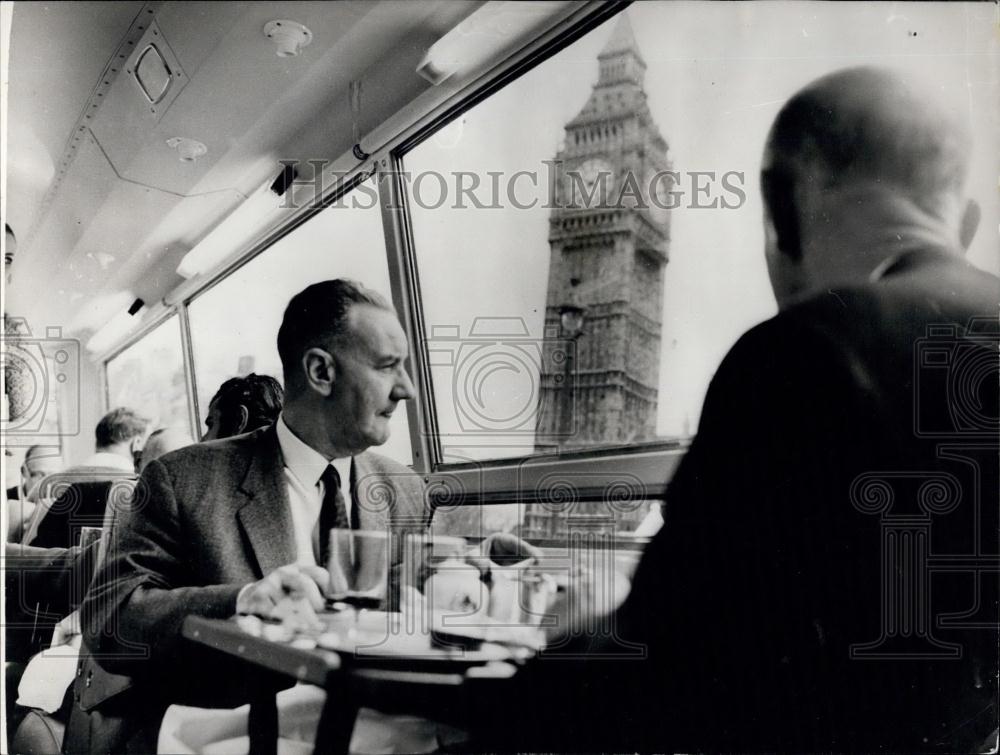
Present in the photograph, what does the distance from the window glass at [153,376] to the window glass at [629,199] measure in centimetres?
60

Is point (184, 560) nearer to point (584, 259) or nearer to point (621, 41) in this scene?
point (584, 259)

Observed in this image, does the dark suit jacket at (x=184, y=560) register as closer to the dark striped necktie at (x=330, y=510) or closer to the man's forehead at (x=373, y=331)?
the dark striped necktie at (x=330, y=510)

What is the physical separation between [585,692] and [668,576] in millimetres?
322

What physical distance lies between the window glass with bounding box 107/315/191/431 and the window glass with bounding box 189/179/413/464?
0.05 metres

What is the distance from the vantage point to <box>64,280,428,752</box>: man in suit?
6.18 ft

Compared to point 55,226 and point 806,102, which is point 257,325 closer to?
Answer: point 55,226

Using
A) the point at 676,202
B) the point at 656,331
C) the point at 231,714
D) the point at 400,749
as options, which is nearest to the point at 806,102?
the point at 676,202

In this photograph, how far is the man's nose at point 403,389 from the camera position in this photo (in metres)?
1.94

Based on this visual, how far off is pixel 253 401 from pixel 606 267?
2.84 feet

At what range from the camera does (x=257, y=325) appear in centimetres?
197

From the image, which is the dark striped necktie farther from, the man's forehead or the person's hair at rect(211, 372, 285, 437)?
the man's forehead

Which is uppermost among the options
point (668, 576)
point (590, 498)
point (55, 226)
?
point (55, 226)

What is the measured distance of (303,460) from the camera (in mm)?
1942

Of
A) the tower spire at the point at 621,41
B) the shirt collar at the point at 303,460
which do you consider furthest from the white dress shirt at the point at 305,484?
the tower spire at the point at 621,41
